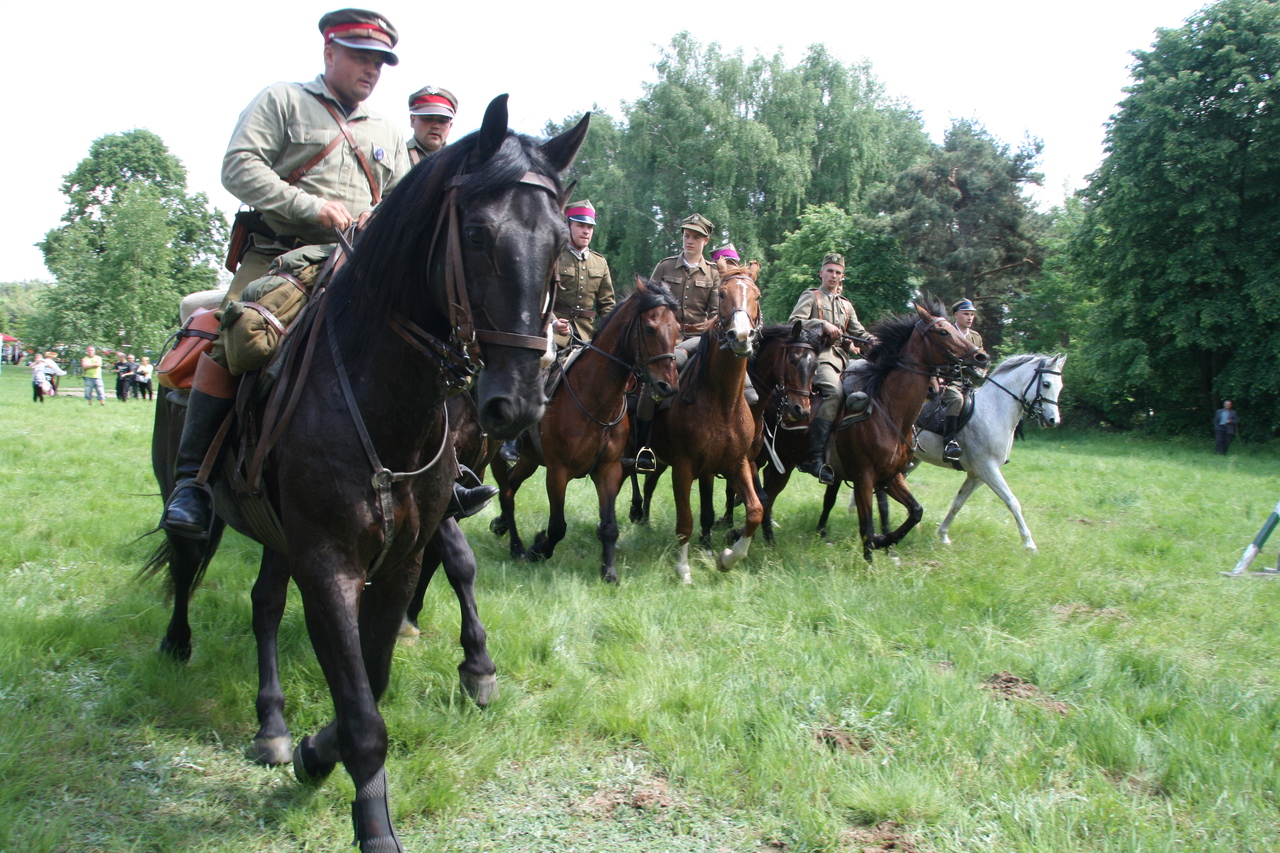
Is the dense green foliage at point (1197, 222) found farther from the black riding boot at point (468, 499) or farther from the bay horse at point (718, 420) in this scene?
the black riding boot at point (468, 499)

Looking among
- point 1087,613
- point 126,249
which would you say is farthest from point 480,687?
point 126,249

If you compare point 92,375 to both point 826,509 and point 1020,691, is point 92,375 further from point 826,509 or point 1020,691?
point 1020,691

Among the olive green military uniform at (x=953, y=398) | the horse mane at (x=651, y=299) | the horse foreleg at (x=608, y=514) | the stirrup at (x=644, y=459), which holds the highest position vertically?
the horse mane at (x=651, y=299)

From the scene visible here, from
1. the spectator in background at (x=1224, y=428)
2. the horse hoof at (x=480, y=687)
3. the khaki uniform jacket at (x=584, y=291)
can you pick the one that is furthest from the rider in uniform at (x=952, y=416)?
the spectator in background at (x=1224, y=428)

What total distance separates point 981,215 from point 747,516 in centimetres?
3141

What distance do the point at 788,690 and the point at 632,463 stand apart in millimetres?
3960

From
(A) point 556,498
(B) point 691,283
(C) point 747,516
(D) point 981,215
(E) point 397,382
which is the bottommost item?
(C) point 747,516

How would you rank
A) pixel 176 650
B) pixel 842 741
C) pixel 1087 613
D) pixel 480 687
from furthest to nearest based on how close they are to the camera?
pixel 1087 613 → pixel 176 650 → pixel 480 687 → pixel 842 741

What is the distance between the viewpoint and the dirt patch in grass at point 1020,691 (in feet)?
14.2

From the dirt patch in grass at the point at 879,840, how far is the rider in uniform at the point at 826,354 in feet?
18.8

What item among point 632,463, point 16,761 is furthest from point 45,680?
point 632,463

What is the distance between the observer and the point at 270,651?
386 centimetres

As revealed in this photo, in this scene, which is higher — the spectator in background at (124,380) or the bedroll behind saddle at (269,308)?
the bedroll behind saddle at (269,308)

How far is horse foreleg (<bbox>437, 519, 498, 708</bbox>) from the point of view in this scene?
14.0ft
